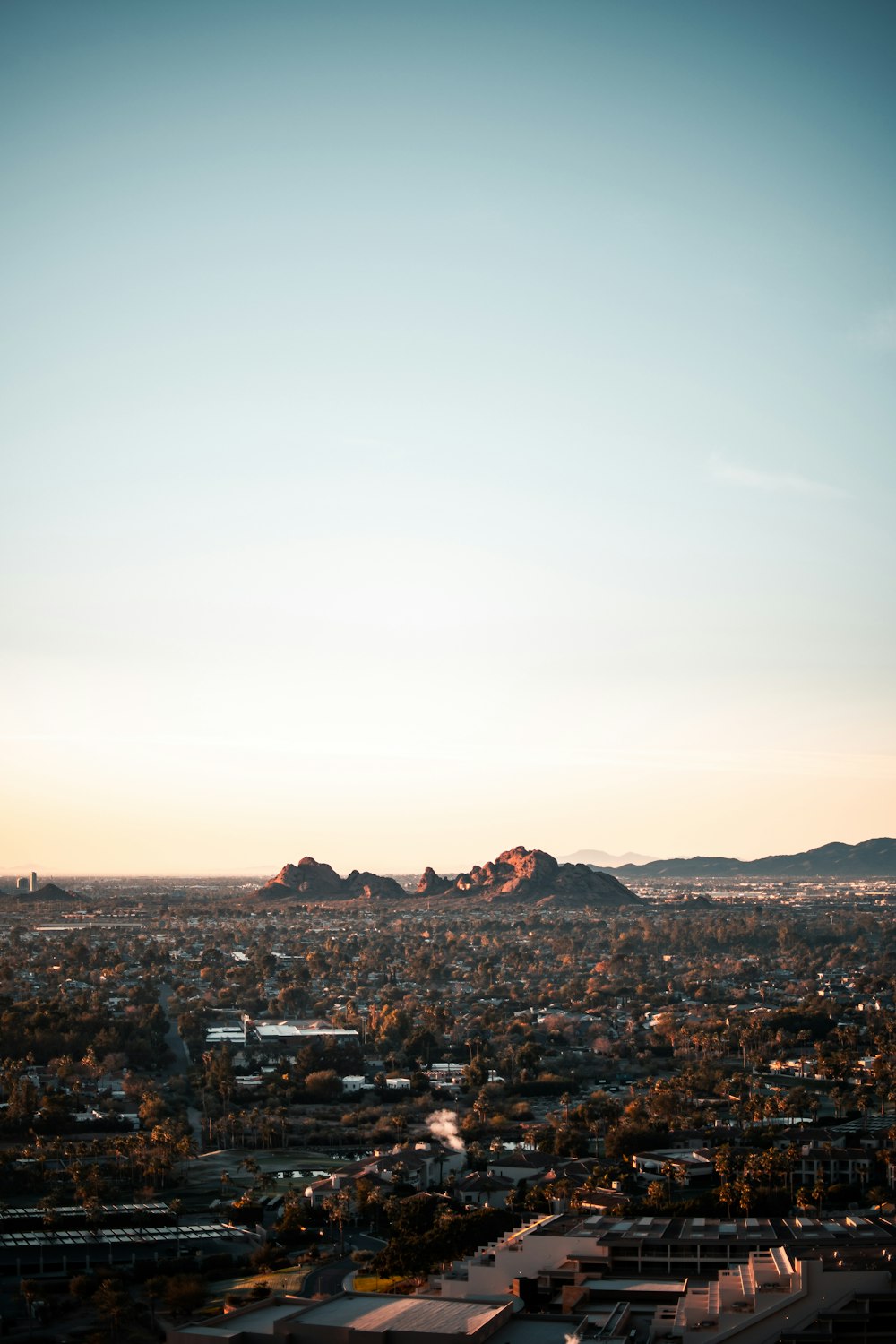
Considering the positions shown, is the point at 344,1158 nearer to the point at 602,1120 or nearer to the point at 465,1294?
the point at 602,1120

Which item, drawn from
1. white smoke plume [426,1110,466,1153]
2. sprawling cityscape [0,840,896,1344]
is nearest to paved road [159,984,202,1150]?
sprawling cityscape [0,840,896,1344]

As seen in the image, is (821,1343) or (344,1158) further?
(344,1158)

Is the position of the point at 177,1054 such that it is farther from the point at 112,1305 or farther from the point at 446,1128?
the point at 112,1305

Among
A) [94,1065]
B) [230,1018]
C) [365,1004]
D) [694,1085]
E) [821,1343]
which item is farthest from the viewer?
[365,1004]

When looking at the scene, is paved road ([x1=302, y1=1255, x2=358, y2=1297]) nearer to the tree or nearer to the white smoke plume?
the tree

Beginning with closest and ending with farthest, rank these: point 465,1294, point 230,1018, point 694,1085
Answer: point 465,1294
point 694,1085
point 230,1018

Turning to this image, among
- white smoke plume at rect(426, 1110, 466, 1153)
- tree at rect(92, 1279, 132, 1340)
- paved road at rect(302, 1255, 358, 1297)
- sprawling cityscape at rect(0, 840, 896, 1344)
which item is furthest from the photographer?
white smoke plume at rect(426, 1110, 466, 1153)

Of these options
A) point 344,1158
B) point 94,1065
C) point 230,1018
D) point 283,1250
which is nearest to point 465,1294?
point 283,1250

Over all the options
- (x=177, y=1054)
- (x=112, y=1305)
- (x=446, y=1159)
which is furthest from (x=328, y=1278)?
(x=177, y=1054)

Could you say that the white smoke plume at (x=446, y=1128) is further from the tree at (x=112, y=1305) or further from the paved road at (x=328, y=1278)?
the tree at (x=112, y=1305)
